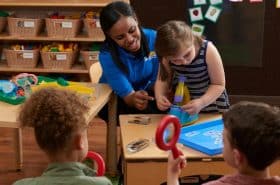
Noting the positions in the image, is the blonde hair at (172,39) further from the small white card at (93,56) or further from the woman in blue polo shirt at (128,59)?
the small white card at (93,56)

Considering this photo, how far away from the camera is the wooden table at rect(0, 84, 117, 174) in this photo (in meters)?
1.97

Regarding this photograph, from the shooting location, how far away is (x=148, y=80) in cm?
258

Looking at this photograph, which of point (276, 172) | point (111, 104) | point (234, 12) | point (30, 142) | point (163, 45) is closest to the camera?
point (276, 172)

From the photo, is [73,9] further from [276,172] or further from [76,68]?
[276,172]

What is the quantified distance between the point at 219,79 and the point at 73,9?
7.54ft

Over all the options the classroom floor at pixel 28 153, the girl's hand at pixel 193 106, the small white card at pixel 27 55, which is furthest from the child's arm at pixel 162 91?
the small white card at pixel 27 55

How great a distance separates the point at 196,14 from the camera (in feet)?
12.6

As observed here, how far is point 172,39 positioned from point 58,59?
2138mm

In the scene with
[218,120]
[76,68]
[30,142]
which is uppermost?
[218,120]

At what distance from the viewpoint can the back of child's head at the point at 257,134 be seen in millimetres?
1242

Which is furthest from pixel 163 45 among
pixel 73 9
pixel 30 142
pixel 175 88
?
pixel 73 9

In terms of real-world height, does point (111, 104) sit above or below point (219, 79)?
below

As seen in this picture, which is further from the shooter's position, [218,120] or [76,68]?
[76,68]

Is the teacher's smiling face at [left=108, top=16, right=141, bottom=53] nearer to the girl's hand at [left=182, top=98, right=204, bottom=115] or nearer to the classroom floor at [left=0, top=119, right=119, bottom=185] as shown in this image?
the girl's hand at [left=182, top=98, right=204, bottom=115]
